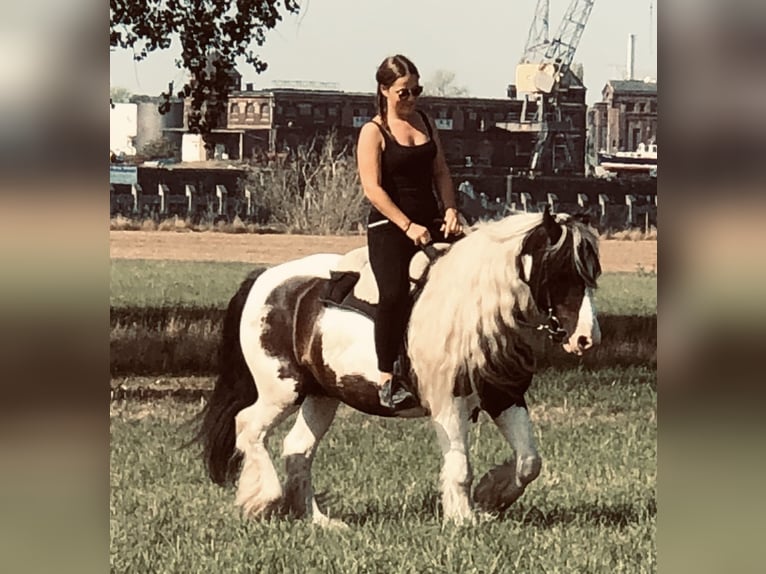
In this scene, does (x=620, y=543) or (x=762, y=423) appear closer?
(x=620, y=543)

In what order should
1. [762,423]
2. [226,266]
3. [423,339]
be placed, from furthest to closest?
1. [762,423]
2. [226,266]
3. [423,339]

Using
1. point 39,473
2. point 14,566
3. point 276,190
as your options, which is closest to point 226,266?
point 276,190

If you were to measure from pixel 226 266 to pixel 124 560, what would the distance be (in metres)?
1.16

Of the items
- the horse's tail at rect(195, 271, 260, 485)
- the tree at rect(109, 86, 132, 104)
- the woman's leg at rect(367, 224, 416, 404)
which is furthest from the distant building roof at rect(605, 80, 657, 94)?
the tree at rect(109, 86, 132, 104)

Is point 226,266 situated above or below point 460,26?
below

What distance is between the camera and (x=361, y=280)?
15.2 ft

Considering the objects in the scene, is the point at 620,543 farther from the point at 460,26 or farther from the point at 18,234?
the point at 18,234

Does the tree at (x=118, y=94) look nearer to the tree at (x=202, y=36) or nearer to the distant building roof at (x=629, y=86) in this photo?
the tree at (x=202, y=36)

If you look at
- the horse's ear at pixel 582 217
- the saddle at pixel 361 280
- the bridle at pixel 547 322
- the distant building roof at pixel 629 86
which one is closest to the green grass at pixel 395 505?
the bridle at pixel 547 322

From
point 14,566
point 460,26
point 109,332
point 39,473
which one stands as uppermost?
point 460,26

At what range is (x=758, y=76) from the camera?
16.3 feet

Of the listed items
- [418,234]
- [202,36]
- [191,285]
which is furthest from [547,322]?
[202,36]

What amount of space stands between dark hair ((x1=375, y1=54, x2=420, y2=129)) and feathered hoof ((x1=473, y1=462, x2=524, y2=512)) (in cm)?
133

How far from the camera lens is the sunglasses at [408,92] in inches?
181
